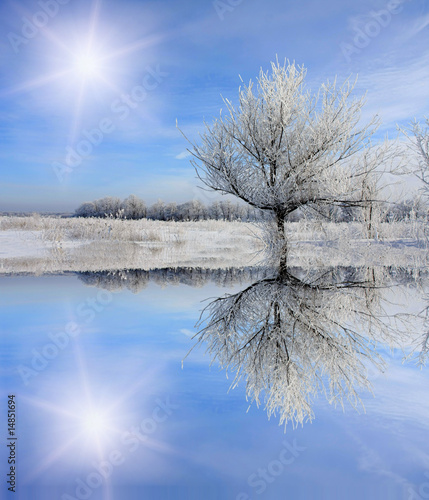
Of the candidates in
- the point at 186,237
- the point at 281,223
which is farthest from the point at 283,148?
the point at 186,237

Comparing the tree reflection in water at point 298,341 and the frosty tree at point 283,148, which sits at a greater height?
the frosty tree at point 283,148

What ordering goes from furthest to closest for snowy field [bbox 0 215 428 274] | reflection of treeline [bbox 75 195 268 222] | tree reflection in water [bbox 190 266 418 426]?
reflection of treeline [bbox 75 195 268 222]
snowy field [bbox 0 215 428 274]
tree reflection in water [bbox 190 266 418 426]

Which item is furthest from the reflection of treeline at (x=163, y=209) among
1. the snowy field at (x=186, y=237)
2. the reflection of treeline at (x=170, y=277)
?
the reflection of treeline at (x=170, y=277)

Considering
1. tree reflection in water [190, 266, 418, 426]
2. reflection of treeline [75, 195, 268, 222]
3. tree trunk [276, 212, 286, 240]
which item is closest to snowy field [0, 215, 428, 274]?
tree trunk [276, 212, 286, 240]

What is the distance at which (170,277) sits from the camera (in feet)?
19.5

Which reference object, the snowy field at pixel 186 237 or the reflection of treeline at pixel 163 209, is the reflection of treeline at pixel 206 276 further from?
the reflection of treeline at pixel 163 209

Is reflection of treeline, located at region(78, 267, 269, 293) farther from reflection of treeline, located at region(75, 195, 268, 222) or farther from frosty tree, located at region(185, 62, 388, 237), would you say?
reflection of treeline, located at region(75, 195, 268, 222)

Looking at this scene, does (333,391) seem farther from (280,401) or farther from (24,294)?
(24,294)

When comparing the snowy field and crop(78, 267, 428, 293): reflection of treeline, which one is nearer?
crop(78, 267, 428, 293): reflection of treeline

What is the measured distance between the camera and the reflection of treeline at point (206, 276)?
5211 mm

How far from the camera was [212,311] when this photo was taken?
351 centimetres

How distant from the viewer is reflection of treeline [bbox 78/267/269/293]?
5227mm

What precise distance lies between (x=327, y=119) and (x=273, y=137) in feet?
4.39

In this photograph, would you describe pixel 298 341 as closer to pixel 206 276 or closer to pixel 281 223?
pixel 206 276
